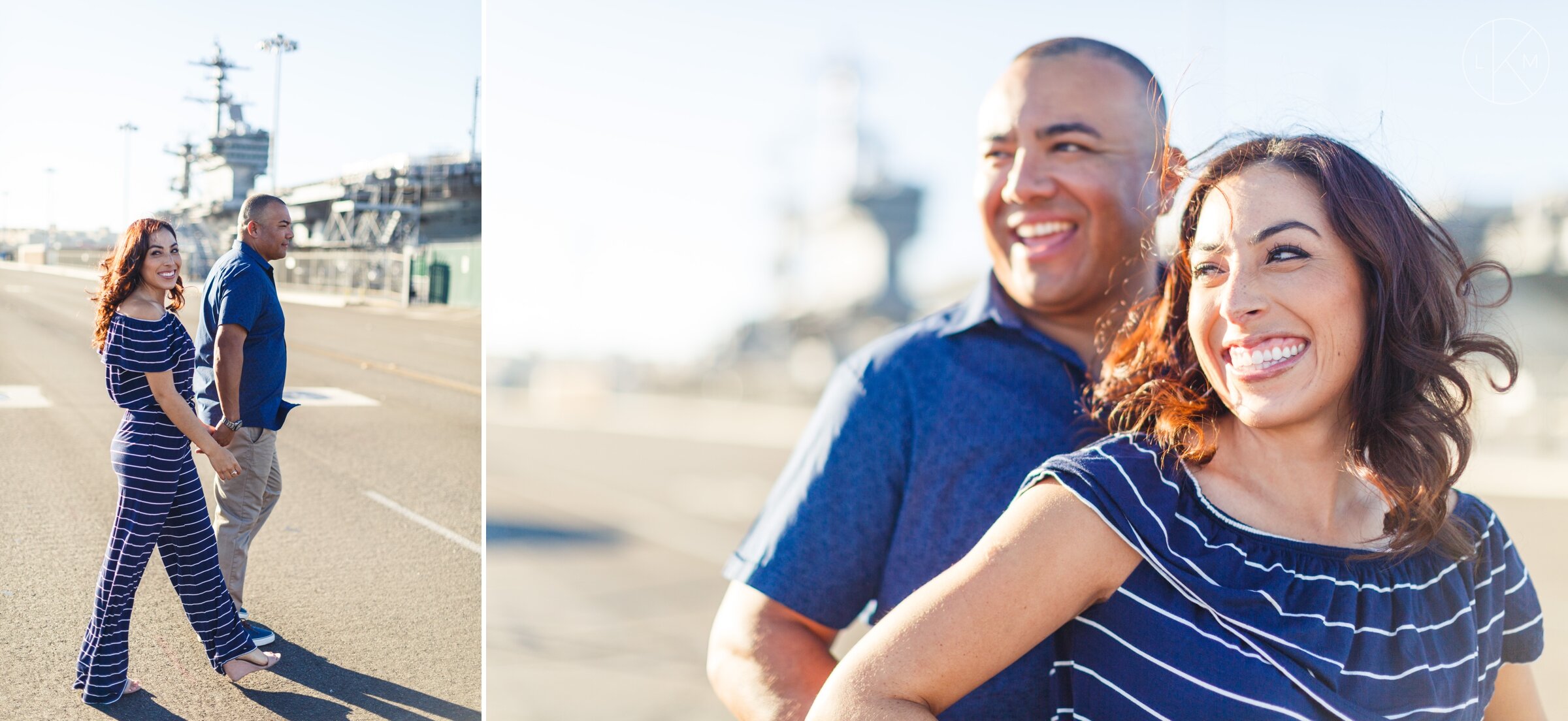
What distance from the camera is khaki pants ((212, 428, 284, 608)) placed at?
3.04 m

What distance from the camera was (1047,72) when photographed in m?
2.01

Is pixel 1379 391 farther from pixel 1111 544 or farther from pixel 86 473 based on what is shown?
pixel 86 473

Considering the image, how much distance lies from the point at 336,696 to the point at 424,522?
1.94m

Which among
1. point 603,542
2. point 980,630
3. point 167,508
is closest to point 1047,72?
point 980,630

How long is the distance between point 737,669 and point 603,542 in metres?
12.5

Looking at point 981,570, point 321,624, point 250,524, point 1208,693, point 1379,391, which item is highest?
point 1379,391

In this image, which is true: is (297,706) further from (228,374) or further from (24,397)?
(24,397)

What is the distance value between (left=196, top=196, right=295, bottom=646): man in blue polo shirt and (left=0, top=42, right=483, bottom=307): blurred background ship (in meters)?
0.12

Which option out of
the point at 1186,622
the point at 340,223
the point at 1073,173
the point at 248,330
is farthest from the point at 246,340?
the point at 340,223

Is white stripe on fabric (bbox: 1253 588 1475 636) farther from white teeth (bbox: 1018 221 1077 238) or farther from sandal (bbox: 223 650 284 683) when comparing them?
sandal (bbox: 223 650 284 683)

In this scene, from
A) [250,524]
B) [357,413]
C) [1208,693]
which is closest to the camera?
[1208,693]

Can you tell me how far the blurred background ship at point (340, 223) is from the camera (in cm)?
312

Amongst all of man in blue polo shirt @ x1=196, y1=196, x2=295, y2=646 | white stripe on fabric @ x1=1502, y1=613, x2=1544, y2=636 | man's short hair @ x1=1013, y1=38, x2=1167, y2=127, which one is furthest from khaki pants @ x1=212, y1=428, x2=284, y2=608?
white stripe on fabric @ x1=1502, y1=613, x2=1544, y2=636

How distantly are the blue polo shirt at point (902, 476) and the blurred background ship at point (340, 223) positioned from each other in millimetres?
1892
